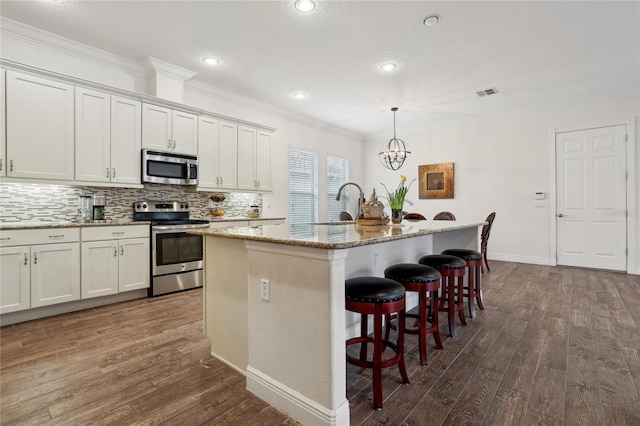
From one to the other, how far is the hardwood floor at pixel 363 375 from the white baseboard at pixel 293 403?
50 millimetres

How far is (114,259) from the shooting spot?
11.1 ft

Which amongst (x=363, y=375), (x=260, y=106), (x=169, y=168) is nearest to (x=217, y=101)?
(x=260, y=106)

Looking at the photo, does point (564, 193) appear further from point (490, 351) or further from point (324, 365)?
point (324, 365)

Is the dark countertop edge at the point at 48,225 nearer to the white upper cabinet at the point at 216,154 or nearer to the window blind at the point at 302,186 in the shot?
the white upper cabinet at the point at 216,154

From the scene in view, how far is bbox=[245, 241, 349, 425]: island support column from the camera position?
4.79 feet

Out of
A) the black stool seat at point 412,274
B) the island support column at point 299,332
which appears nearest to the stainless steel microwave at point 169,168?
the island support column at point 299,332

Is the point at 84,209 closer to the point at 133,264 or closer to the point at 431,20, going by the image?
the point at 133,264

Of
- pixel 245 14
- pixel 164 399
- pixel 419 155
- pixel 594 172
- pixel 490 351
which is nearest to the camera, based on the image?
pixel 164 399

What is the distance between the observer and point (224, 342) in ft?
7.03

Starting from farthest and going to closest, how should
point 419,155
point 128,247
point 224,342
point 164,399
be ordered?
point 419,155
point 128,247
point 224,342
point 164,399

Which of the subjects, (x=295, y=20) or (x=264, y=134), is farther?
(x=264, y=134)

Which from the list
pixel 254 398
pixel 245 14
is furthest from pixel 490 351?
pixel 245 14

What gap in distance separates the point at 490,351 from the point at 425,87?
Result: 3.78 m

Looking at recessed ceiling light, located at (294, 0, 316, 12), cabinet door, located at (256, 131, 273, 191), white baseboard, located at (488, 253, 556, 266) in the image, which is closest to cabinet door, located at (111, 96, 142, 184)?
cabinet door, located at (256, 131, 273, 191)
